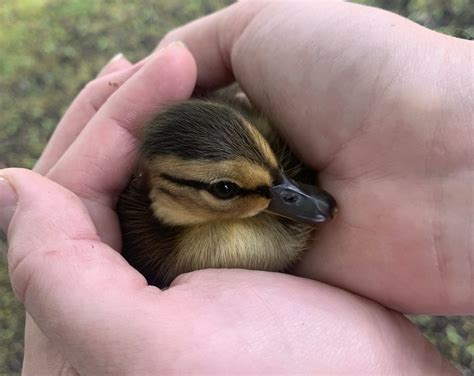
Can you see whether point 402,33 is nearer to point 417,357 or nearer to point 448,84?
point 448,84

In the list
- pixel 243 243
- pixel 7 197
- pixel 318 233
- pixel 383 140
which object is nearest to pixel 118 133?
pixel 7 197

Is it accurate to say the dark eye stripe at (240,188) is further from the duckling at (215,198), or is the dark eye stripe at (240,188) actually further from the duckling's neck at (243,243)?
the duckling's neck at (243,243)

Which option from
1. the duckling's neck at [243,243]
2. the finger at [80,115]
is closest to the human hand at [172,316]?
the duckling's neck at [243,243]

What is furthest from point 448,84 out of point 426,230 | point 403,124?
point 426,230

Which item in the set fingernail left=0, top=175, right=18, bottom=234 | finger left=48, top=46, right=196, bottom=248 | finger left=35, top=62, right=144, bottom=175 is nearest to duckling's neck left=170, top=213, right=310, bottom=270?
finger left=48, top=46, right=196, bottom=248

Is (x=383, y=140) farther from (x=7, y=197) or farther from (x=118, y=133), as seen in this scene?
(x=7, y=197)

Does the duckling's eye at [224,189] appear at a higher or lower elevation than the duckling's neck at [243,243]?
higher

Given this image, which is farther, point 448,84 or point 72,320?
point 448,84
